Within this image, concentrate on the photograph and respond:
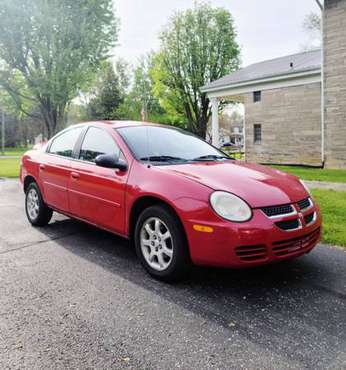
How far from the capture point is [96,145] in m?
4.47

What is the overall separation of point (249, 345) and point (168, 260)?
123cm

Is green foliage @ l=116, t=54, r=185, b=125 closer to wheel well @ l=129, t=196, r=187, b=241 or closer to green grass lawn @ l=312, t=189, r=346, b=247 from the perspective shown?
green grass lawn @ l=312, t=189, r=346, b=247

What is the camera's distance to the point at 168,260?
3422mm

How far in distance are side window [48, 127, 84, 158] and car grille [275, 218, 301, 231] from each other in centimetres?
300

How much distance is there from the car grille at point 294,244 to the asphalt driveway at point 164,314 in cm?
Answer: 39

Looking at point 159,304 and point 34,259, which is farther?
point 34,259

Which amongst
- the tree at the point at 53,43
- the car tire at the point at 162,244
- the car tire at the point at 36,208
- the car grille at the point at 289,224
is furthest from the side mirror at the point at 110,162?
the tree at the point at 53,43

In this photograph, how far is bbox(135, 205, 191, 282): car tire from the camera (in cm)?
322

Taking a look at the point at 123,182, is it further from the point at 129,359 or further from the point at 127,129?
the point at 129,359

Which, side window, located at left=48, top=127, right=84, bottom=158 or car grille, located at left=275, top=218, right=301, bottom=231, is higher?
side window, located at left=48, top=127, right=84, bottom=158

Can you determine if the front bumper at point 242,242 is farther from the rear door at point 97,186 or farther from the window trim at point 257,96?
the window trim at point 257,96

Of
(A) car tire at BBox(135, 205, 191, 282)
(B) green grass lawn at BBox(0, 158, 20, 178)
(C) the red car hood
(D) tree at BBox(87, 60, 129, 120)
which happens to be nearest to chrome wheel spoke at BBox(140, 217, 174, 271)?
(A) car tire at BBox(135, 205, 191, 282)

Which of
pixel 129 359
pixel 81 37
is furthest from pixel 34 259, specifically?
pixel 81 37

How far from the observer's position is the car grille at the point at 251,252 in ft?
9.61
